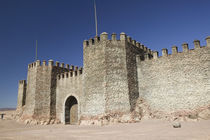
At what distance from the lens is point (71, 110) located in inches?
779

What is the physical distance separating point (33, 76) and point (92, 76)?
915cm

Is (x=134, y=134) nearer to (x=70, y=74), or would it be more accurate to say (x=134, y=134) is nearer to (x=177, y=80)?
(x=177, y=80)

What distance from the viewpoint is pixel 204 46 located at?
13.3 meters

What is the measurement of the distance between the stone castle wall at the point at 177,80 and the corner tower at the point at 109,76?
44.6 inches

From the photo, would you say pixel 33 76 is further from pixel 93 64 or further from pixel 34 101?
pixel 93 64

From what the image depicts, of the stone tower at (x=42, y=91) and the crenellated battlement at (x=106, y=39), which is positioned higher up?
the crenellated battlement at (x=106, y=39)

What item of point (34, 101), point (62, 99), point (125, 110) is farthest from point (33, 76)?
point (125, 110)

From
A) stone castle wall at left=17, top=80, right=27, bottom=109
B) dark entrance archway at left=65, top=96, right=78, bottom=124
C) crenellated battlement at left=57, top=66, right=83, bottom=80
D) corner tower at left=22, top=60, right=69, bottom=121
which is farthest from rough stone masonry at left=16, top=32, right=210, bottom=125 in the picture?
stone castle wall at left=17, top=80, right=27, bottom=109

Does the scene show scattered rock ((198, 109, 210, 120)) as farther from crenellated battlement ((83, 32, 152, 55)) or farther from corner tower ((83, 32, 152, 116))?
crenellated battlement ((83, 32, 152, 55))

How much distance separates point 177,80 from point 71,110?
37.0 feet

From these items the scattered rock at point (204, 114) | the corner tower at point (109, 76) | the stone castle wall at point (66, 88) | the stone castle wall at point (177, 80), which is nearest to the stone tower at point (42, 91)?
the stone castle wall at point (66, 88)

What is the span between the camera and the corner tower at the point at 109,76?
13961mm

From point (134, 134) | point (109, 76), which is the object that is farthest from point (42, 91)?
point (134, 134)

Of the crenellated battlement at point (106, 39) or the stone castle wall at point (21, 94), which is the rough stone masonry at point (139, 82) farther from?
the stone castle wall at point (21, 94)
